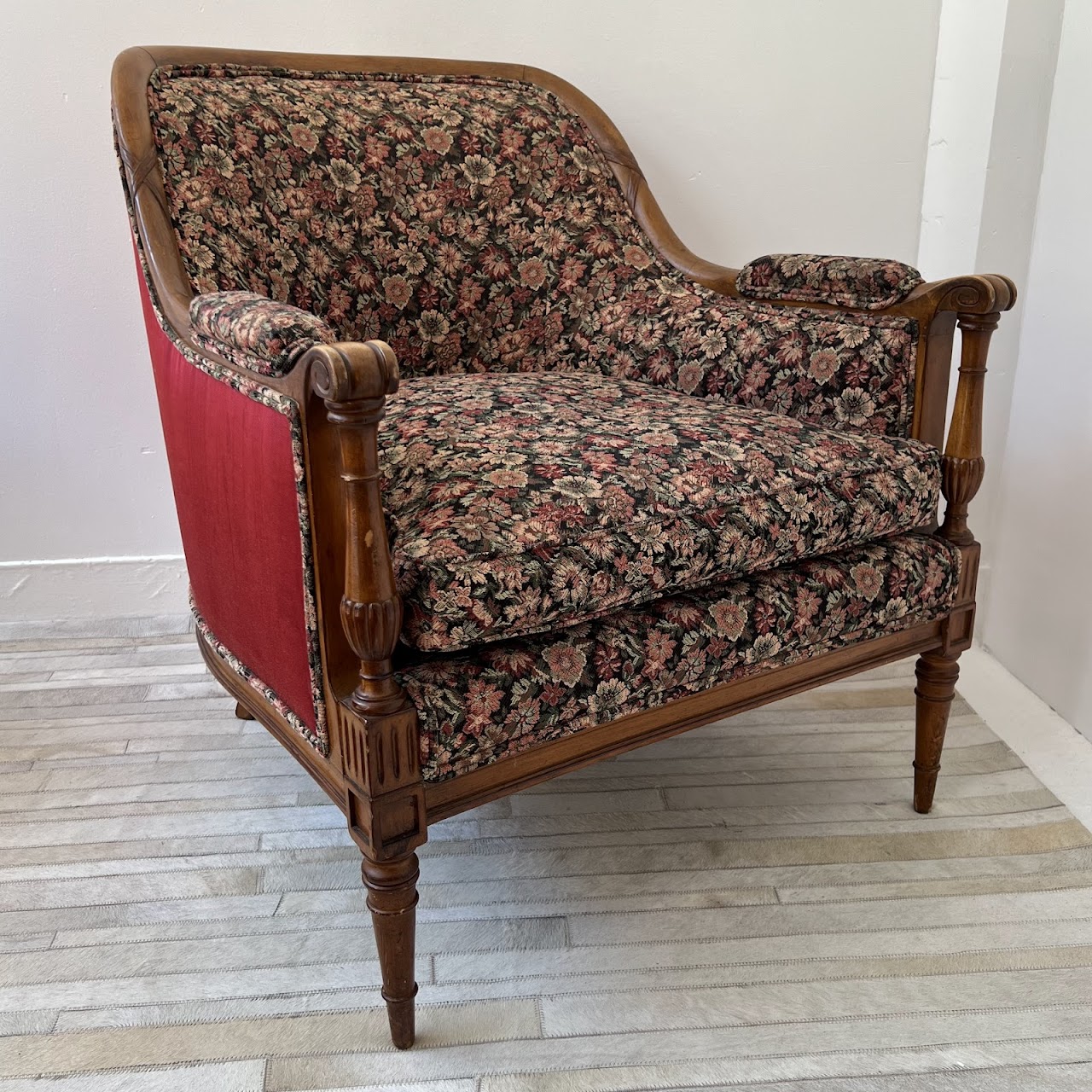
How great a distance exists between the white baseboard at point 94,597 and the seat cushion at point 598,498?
3.25ft

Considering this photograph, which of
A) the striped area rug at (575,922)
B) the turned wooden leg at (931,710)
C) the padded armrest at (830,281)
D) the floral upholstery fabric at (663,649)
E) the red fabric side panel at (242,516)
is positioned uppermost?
the padded armrest at (830,281)

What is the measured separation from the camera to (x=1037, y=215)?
1918 millimetres

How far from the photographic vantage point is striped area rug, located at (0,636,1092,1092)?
3.71 ft

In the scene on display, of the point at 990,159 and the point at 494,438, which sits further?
the point at 990,159

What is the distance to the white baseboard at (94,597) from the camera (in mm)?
2148

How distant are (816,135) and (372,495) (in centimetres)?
160

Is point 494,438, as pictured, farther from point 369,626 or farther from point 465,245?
point 465,245

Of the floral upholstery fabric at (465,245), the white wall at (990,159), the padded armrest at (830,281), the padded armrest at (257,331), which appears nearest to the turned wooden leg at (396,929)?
the padded armrest at (257,331)

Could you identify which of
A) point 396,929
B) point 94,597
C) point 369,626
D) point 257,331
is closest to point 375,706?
point 369,626

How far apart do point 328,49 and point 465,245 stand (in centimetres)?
56

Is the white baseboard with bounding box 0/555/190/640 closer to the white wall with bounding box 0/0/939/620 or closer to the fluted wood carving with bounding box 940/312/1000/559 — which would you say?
the white wall with bounding box 0/0/939/620

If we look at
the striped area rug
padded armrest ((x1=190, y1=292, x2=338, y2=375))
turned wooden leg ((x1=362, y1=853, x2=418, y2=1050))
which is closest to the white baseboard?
the striped area rug

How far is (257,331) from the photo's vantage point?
100 cm

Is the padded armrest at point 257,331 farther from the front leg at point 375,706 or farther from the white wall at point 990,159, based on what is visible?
the white wall at point 990,159
